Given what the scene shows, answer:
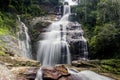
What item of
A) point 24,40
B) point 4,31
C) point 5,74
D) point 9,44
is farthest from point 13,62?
point 24,40

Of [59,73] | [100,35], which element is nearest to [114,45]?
[100,35]

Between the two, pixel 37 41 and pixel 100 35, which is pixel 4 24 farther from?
pixel 100 35

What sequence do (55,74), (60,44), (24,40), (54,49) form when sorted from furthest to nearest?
(60,44), (24,40), (54,49), (55,74)

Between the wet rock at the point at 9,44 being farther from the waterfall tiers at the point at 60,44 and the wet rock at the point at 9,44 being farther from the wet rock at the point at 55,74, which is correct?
the wet rock at the point at 55,74

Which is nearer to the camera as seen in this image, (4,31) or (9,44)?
(9,44)

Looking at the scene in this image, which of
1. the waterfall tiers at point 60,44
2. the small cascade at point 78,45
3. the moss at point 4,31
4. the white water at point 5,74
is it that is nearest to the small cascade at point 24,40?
the waterfall tiers at point 60,44

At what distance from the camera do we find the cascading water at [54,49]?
105 feet

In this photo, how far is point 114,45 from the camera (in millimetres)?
31422

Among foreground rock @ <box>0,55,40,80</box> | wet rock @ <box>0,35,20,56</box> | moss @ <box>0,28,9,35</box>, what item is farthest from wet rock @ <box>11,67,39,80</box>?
moss @ <box>0,28,9,35</box>

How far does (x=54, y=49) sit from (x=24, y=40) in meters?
3.78

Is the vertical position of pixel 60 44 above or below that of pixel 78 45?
above

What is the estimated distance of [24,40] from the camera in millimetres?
32969

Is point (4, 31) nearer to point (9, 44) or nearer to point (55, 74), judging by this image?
point (9, 44)

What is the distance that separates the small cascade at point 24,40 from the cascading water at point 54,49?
1.35 m
